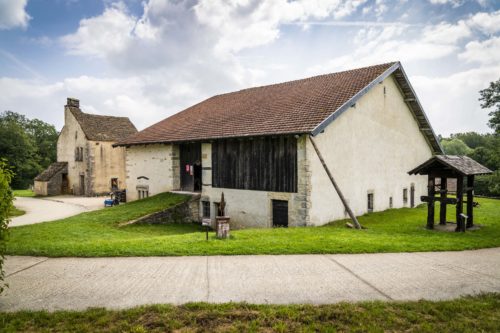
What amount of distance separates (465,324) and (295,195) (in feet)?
31.1

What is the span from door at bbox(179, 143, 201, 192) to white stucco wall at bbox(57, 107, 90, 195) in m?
16.1

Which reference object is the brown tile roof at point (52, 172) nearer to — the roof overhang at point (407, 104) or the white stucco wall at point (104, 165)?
the white stucco wall at point (104, 165)

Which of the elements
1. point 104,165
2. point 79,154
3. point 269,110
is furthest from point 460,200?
point 79,154

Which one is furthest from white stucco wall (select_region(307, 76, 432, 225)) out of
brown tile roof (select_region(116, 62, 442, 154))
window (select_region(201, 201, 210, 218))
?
window (select_region(201, 201, 210, 218))

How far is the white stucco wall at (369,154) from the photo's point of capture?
47.5ft

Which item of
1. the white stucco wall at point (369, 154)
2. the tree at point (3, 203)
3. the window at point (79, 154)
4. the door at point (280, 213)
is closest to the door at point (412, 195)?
the white stucco wall at point (369, 154)

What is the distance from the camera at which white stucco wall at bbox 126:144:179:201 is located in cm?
2042

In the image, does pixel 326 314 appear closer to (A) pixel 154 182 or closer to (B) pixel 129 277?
(B) pixel 129 277

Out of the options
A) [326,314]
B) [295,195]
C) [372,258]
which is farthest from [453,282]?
[295,195]

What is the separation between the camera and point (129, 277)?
6.59m

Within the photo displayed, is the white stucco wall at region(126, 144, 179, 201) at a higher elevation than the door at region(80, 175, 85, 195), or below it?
higher

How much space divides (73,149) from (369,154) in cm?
2956

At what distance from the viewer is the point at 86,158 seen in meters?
31.7

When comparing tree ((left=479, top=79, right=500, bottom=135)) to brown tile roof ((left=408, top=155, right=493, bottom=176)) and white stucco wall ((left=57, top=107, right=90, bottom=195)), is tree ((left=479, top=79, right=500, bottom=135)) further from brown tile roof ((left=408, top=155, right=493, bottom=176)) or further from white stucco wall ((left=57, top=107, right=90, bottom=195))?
white stucco wall ((left=57, top=107, right=90, bottom=195))
